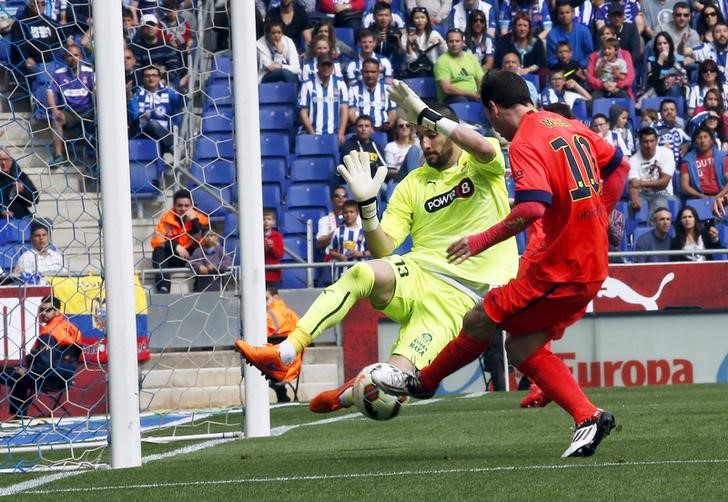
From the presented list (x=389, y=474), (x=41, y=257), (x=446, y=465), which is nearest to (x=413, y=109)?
(x=446, y=465)

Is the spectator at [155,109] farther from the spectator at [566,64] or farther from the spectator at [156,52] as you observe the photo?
the spectator at [566,64]

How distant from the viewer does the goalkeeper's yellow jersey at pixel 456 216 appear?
8.02 metres

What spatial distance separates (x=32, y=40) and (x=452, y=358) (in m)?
4.45

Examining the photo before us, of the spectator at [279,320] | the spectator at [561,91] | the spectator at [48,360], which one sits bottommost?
the spectator at [279,320]

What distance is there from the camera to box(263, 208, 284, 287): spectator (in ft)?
53.5

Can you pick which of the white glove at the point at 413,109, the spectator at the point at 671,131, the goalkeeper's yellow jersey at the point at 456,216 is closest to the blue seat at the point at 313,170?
the spectator at the point at 671,131

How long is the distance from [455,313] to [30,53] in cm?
404

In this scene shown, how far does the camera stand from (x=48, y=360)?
10.6 meters

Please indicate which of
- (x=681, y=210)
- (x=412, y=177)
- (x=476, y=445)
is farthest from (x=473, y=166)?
(x=681, y=210)

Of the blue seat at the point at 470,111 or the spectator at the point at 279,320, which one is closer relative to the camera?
the spectator at the point at 279,320

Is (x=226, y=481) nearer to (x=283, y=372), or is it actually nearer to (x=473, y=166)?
(x=283, y=372)

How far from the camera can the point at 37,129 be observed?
957 cm

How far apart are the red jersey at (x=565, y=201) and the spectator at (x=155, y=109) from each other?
4.82 meters

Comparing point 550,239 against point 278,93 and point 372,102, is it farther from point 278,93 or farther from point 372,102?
point 278,93
